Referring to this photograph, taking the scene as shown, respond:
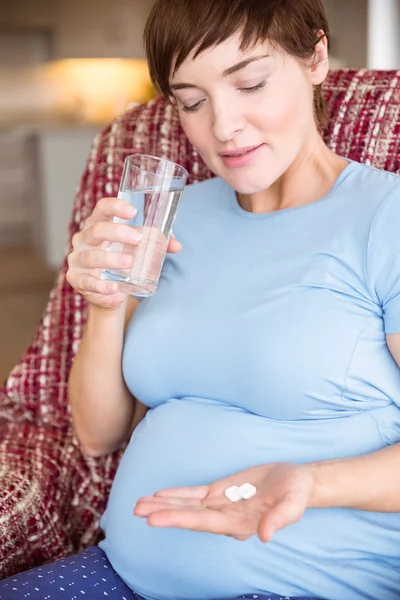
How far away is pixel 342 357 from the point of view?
40.8 inches

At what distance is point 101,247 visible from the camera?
3.44ft

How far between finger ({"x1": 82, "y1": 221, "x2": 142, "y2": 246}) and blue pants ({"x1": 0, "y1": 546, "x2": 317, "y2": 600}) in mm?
455

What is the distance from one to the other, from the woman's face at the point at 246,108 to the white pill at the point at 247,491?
0.41 meters

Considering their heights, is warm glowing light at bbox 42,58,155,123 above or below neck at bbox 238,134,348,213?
below

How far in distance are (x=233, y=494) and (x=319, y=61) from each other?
0.61m

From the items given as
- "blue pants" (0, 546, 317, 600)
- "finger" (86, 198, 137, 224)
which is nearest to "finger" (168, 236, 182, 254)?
"finger" (86, 198, 137, 224)

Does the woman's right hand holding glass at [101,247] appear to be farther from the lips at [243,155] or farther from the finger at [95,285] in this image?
the lips at [243,155]

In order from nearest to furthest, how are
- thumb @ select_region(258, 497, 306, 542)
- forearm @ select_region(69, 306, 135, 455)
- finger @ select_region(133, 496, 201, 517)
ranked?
thumb @ select_region(258, 497, 306, 542) < finger @ select_region(133, 496, 201, 517) < forearm @ select_region(69, 306, 135, 455)

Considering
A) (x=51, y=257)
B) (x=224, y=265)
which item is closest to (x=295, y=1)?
(x=224, y=265)

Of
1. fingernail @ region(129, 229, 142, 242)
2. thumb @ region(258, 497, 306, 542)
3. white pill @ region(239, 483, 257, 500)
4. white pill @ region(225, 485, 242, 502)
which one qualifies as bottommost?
white pill @ region(225, 485, 242, 502)

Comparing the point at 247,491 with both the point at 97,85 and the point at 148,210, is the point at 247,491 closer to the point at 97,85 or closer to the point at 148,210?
the point at 148,210

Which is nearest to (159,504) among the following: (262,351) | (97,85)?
(262,351)

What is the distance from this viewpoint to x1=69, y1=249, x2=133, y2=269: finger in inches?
39.1

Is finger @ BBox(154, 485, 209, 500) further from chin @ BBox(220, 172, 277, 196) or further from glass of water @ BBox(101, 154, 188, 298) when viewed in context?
chin @ BBox(220, 172, 277, 196)
